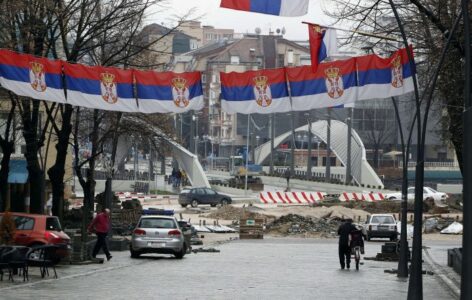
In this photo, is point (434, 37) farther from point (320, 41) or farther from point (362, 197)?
point (362, 197)

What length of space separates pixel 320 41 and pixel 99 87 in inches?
214

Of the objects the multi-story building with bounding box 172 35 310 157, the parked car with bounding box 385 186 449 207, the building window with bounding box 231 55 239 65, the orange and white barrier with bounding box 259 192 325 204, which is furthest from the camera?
the multi-story building with bounding box 172 35 310 157

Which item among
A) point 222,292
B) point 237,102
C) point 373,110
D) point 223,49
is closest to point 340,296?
point 222,292

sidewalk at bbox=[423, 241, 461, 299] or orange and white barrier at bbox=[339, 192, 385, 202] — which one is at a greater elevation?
orange and white barrier at bbox=[339, 192, 385, 202]

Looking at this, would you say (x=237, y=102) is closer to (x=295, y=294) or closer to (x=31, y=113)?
(x=295, y=294)

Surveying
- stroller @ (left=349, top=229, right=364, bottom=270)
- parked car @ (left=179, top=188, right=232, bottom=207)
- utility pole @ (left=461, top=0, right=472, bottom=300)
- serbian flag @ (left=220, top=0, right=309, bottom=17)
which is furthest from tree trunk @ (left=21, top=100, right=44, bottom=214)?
parked car @ (left=179, top=188, right=232, bottom=207)

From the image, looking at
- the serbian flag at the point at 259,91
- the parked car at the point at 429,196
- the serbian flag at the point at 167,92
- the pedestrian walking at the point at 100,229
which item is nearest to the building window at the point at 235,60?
the parked car at the point at 429,196

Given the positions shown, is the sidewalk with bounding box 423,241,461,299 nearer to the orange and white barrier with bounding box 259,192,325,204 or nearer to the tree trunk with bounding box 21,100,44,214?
the tree trunk with bounding box 21,100,44,214

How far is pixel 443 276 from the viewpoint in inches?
1275

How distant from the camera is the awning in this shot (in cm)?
5781

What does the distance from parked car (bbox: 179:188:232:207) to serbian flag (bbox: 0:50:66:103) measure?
2437 inches

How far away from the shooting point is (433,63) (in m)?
30.2

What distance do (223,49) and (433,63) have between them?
15780cm

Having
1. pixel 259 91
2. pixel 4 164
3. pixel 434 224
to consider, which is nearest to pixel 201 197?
pixel 434 224
